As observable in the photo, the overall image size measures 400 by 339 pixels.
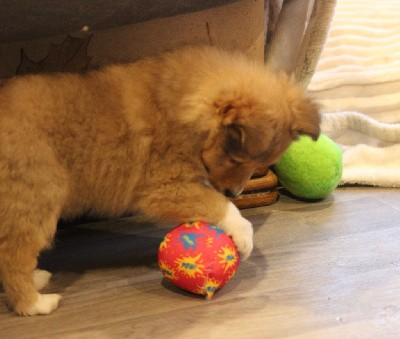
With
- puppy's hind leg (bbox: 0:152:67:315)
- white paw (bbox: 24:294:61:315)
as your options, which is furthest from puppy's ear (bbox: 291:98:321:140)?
white paw (bbox: 24:294:61:315)

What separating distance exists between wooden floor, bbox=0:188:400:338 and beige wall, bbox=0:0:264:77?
0.68 metres

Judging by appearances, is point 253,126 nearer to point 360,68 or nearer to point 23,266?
point 23,266

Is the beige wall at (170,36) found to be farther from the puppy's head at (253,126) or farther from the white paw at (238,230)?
the white paw at (238,230)

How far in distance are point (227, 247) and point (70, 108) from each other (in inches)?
24.3

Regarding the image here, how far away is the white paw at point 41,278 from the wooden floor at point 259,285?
0.03 meters

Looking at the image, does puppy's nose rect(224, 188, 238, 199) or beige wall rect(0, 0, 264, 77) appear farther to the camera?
beige wall rect(0, 0, 264, 77)

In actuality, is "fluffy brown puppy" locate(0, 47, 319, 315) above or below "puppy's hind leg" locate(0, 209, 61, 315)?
above

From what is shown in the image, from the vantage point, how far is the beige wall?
1.91 m

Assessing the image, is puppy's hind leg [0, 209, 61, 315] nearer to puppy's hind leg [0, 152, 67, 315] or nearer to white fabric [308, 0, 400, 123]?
puppy's hind leg [0, 152, 67, 315]

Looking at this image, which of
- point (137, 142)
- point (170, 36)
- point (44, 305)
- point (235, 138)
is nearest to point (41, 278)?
point (44, 305)

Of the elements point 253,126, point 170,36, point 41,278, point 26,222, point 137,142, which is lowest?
point 41,278

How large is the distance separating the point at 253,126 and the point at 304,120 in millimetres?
278

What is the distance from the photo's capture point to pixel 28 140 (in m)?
1.56

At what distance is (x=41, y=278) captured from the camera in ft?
5.88
